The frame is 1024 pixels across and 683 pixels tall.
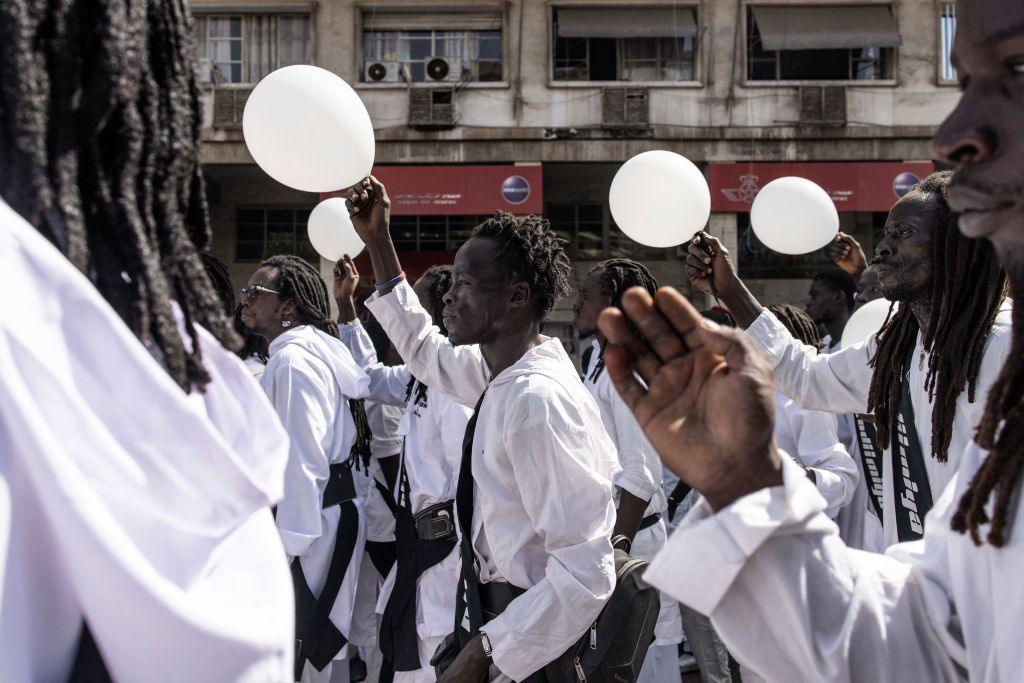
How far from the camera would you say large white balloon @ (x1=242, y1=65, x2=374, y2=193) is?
10.9 feet

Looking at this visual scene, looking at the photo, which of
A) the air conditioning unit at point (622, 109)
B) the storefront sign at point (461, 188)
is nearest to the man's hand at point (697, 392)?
the storefront sign at point (461, 188)

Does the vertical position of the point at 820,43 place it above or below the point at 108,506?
above

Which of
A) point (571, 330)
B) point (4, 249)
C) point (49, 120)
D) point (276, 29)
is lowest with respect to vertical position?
point (571, 330)

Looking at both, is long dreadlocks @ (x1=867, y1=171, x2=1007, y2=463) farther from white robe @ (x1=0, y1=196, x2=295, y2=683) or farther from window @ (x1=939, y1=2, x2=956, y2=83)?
window @ (x1=939, y1=2, x2=956, y2=83)

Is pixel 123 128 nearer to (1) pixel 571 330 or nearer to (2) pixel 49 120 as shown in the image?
(2) pixel 49 120

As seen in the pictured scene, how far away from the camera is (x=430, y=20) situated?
53.3ft

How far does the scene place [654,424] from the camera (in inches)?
55.6

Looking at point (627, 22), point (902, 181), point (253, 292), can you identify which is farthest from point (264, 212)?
point (253, 292)

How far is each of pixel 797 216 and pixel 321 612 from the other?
11.0 ft

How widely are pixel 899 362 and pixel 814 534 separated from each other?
71.5 inches

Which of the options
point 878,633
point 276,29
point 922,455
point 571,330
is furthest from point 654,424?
point 276,29

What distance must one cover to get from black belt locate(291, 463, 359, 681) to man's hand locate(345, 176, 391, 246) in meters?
1.64

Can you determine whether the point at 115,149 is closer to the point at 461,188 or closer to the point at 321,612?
the point at 321,612

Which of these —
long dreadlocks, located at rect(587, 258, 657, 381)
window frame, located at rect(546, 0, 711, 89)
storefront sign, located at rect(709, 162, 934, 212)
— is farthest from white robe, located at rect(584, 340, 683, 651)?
window frame, located at rect(546, 0, 711, 89)
